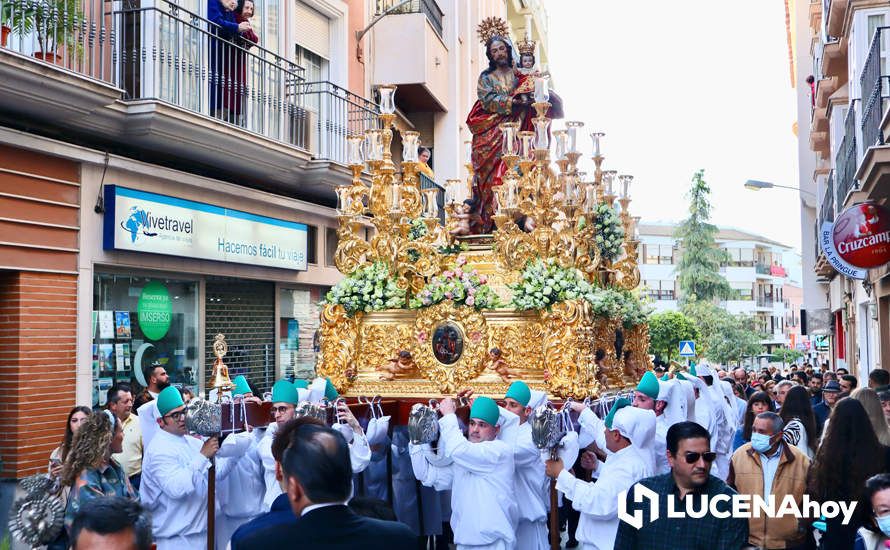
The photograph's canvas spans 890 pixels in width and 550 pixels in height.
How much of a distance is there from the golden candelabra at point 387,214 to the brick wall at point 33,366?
2.95 meters

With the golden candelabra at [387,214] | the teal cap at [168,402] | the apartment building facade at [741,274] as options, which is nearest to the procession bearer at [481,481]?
the teal cap at [168,402]

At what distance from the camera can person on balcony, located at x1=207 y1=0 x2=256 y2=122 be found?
12.7 metres

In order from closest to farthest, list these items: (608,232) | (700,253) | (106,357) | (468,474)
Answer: (468,474) < (106,357) < (608,232) < (700,253)

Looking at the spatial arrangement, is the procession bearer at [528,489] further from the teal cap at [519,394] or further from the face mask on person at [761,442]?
the face mask on person at [761,442]

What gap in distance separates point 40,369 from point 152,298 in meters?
2.21

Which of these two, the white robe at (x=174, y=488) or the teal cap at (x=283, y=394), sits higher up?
the teal cap at (x=283, y=394)

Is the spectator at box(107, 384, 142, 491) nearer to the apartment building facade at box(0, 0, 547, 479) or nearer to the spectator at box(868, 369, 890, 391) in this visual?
the apartment building facade at box(0, 0, 547, 479)

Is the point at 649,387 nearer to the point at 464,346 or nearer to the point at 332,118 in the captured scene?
the point at 464,346

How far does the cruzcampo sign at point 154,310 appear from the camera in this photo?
11.9 metres

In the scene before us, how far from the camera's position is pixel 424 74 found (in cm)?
1934

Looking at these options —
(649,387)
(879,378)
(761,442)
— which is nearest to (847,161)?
(879,378)

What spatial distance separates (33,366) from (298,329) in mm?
6341

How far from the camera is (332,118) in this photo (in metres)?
15.7

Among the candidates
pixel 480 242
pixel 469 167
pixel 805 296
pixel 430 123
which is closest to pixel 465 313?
A: pixel 480 242
